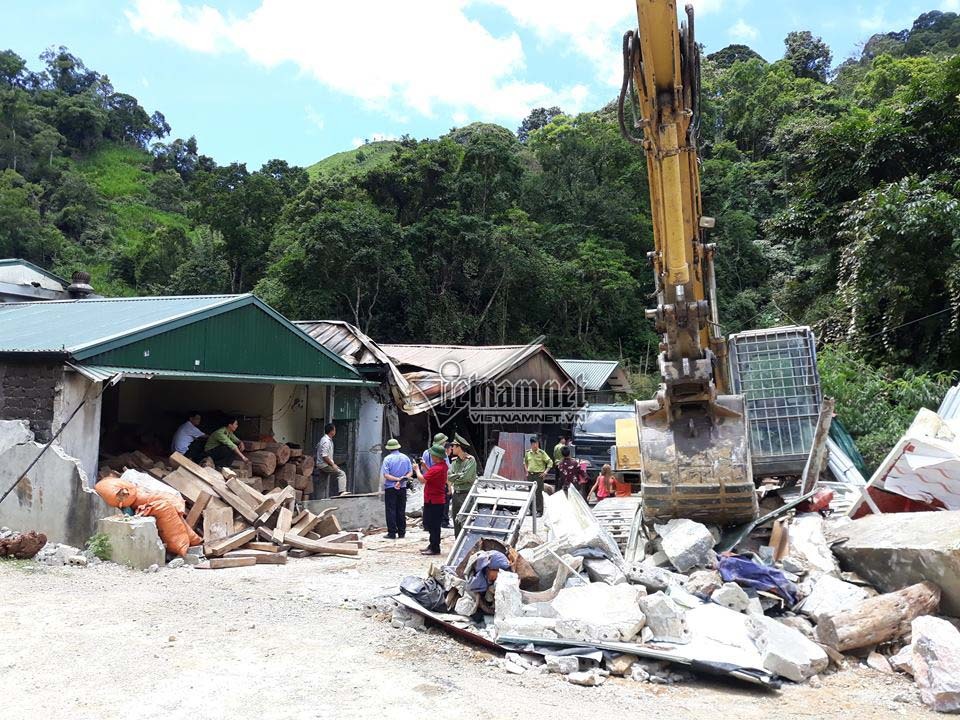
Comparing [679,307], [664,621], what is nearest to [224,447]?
[679,307]

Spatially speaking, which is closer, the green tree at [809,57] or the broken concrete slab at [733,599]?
the broken concrete slab at [733,599]

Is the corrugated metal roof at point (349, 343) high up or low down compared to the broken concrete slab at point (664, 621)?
up

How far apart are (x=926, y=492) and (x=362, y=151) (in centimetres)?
6442

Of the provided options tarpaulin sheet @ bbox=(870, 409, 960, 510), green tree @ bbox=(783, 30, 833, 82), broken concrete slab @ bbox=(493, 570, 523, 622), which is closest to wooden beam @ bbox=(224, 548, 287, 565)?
broken concrete slab @ bbox=(493, 570, 523, 622)

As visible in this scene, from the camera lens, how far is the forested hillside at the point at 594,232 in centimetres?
1762

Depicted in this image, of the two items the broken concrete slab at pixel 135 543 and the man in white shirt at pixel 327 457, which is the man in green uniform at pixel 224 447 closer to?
the man in white shirt at pixel 327 457

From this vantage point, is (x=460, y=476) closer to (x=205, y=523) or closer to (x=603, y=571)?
(x=205, y=523)

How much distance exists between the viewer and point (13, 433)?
9.60 m

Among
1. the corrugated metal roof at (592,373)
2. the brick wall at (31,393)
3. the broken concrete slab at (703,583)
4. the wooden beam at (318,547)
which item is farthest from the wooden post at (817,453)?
the corrugated metal roof at (592,373)

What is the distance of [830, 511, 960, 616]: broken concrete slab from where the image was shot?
6766 millimetres

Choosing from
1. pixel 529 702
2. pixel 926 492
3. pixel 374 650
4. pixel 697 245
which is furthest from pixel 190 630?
pixel 926 492

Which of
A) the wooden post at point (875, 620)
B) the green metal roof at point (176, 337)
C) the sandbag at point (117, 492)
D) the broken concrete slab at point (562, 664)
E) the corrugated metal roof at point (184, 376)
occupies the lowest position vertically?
the broken concrete slab at point (562, 664)

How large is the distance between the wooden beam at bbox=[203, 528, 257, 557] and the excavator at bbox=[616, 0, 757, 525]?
504 centimetres

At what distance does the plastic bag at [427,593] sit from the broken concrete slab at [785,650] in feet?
8.68
